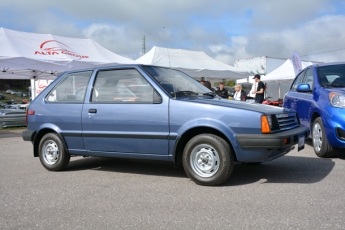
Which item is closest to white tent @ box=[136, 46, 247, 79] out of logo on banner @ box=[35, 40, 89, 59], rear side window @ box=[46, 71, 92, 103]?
logo on banner @ box=[35, 40, 89, 59]

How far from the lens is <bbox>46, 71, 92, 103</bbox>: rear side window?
5.31 metres

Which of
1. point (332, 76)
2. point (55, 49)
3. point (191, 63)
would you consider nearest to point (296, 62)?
point (191, 63)

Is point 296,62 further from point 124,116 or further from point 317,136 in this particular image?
point 124,116

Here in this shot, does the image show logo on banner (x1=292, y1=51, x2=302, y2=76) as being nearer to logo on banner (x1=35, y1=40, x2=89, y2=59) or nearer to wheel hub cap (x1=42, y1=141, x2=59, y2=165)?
logo on banner (x1=35, y1=40, x2=89, y2=59)

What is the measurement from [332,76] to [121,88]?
3.92m

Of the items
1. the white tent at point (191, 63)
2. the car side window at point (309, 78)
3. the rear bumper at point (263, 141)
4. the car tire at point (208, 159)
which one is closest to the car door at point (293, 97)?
the car side window at point (309, 78)

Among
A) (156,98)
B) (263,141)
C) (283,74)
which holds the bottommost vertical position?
(263,141)

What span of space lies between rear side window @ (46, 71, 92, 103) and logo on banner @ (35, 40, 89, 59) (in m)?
8.12

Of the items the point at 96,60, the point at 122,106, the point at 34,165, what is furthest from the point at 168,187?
the point at 96,60

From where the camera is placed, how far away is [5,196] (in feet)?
13.9

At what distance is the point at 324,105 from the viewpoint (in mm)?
5816

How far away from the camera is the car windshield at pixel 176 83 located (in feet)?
15.6

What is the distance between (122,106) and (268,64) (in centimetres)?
2261

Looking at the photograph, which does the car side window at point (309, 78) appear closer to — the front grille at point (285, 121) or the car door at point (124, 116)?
the front grille at point (285, 121)
